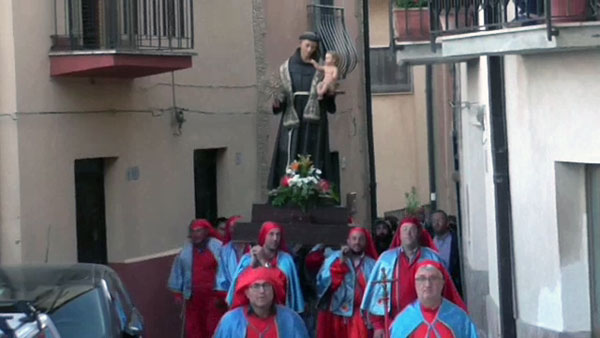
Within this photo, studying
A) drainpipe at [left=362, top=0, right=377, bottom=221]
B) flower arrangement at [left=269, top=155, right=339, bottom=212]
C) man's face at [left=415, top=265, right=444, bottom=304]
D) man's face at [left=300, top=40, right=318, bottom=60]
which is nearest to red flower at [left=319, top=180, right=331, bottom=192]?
flower arrangement at [left=269, top=155, right=339, bottom=212]

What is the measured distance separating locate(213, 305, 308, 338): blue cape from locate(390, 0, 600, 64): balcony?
2.56 metres

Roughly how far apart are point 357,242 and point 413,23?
22.3 feet

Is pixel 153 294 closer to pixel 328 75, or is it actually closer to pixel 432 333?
pixel 328 75

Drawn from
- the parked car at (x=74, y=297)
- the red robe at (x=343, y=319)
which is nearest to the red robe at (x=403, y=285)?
the red robe at (x=343, y=319)

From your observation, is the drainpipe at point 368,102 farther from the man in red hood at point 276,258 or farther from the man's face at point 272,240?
the man's face at point 272,240

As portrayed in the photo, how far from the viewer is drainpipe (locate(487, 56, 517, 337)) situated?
36.7ft

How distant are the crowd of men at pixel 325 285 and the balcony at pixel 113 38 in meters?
1.93

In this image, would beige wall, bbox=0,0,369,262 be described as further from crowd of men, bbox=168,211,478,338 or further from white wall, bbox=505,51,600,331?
white wall, bbox=505,51,600,331

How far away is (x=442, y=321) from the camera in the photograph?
870 centimetres

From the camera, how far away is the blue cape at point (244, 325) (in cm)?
929

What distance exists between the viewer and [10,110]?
13219 millimetres

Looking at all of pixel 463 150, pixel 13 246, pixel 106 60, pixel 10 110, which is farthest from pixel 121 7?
pixel 463 150

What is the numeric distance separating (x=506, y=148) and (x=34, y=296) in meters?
4.37

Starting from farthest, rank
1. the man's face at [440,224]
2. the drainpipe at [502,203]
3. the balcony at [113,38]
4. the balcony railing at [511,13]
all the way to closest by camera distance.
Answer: the man's face at [440,224]
the balcony at [113,38]
the drainpipe at [502,203]
the balcony railing at [511,13]
